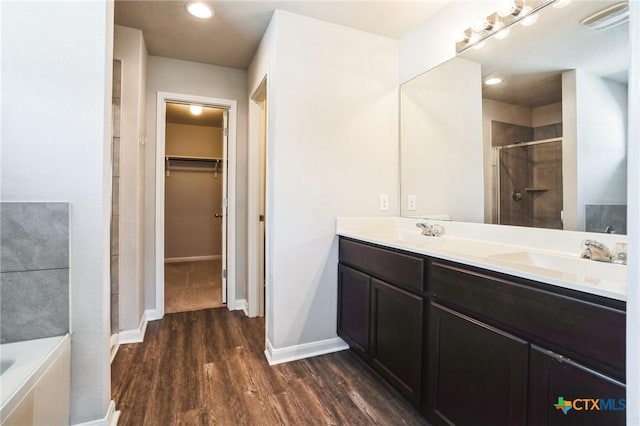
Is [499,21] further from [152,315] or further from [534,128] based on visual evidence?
[152,315]

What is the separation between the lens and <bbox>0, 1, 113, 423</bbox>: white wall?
1296mm

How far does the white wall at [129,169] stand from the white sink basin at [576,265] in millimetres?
2561

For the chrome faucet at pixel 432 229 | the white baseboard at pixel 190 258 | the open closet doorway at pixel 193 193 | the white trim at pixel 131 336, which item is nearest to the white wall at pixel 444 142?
the chrome faucet at pixel 432 229

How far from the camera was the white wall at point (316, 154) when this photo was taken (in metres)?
2.08

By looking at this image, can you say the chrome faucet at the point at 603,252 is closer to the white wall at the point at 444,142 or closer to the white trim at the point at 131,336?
the white wall at the point at 444,142

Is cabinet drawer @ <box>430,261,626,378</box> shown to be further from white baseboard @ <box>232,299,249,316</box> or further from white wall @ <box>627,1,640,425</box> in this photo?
white baseboard @ <box>232,299,249,316</box>

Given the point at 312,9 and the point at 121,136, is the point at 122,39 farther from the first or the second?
the point at 312,9

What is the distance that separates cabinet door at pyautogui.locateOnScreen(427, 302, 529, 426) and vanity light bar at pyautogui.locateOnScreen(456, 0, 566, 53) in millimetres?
1558

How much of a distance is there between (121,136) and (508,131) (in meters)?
2.71

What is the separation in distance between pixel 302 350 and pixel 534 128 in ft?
6.47

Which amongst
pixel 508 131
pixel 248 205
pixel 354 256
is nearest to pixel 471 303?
pixel 354 256

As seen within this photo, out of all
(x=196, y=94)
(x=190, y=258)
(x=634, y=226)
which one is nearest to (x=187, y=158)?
(x=190, y=258)

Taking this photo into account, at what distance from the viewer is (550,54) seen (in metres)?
1.51

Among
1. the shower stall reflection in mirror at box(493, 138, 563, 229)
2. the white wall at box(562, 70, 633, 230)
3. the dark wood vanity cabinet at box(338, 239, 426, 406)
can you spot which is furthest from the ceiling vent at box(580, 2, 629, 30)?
the dark wood vanity cabinet at box(338, 239, 426, 406)
